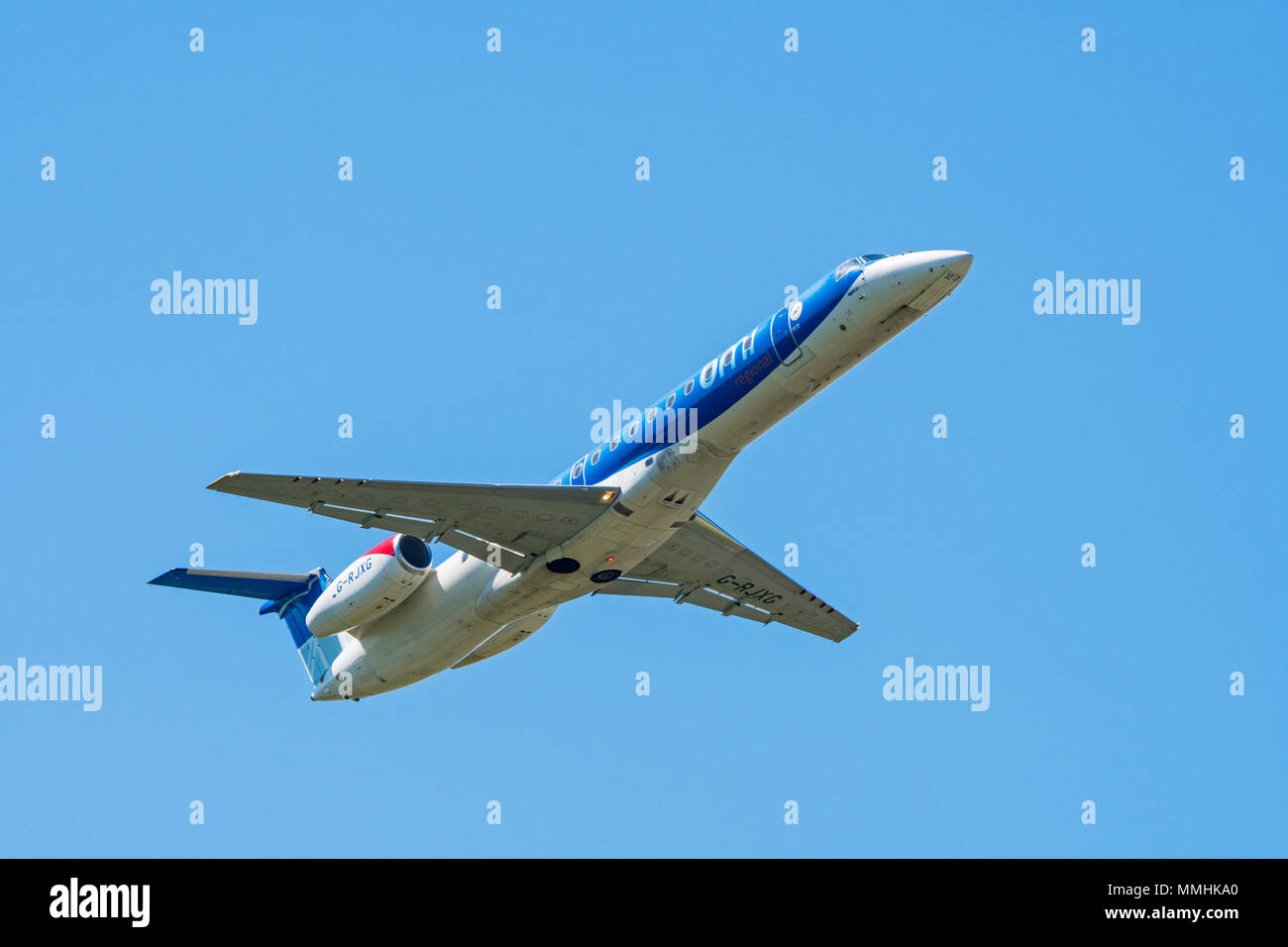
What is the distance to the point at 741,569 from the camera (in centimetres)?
3475

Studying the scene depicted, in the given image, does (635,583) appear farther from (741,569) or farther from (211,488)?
(211,488)

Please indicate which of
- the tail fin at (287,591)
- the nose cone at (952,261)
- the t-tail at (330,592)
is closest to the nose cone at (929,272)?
the nose cone at (952,261)

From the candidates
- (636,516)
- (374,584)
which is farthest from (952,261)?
(374,584)

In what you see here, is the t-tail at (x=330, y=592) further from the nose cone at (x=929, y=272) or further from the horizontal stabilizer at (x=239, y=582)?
the nose cone at (x=929, y=272)

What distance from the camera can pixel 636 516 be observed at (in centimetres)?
2898

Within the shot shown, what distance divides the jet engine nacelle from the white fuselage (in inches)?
36.3

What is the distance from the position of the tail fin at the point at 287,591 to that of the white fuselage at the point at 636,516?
3.46 ft

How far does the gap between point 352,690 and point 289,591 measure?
4164mm

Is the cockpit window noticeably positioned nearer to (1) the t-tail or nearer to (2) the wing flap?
(2) the wing flap

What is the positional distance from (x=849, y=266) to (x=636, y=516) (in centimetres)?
645

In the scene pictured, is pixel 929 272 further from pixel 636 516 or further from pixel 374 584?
pixel 374 584

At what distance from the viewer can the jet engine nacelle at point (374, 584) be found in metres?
31.8

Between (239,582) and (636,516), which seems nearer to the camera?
(636,516)
